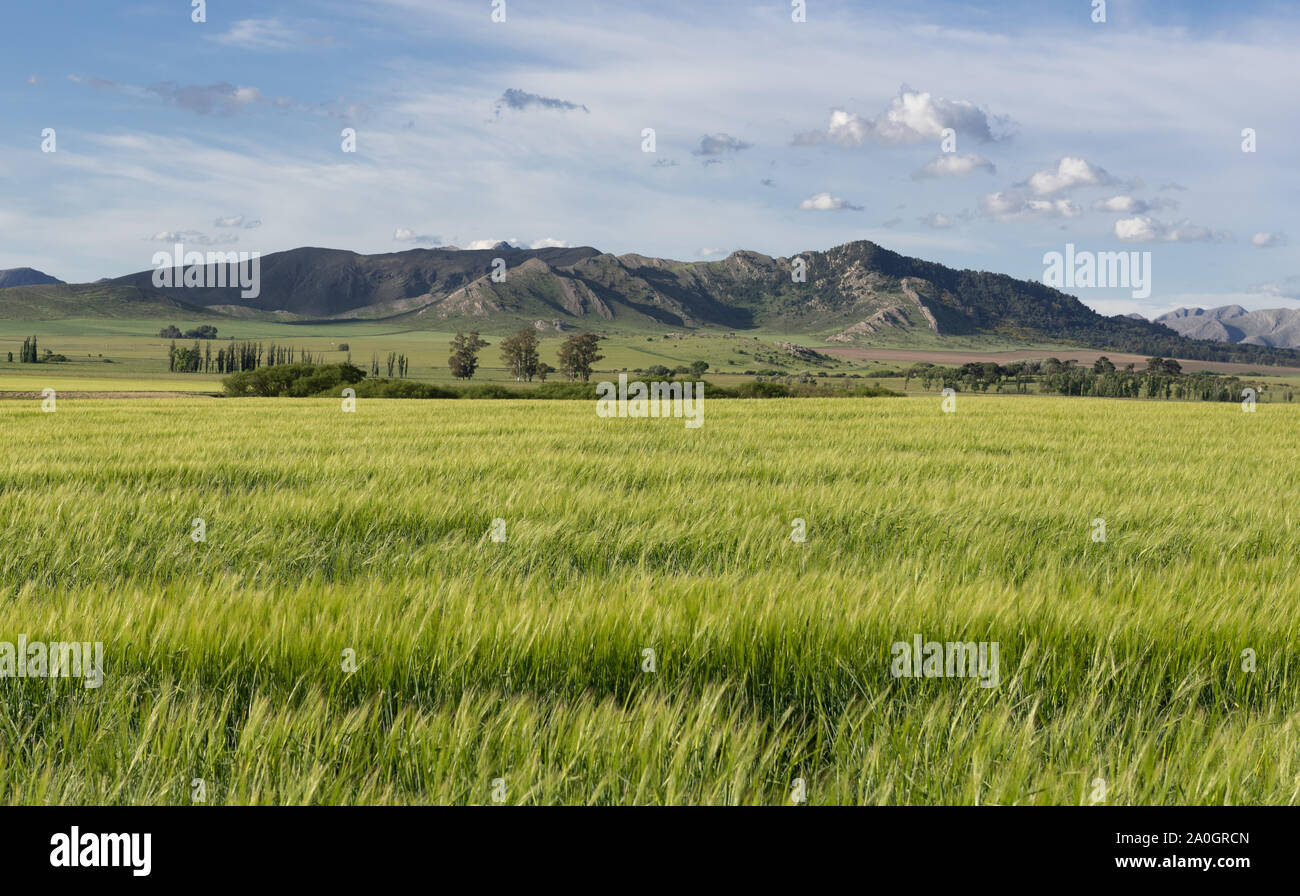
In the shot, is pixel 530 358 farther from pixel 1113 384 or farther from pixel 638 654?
pixel 638 654

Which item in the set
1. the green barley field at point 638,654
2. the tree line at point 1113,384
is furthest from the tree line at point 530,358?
the green barley field at point 638,654

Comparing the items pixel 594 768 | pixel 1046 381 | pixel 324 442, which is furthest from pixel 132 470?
pixel 1046 381

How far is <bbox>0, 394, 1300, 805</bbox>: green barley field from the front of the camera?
7.39ft

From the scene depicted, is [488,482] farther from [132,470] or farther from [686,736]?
[686,736]

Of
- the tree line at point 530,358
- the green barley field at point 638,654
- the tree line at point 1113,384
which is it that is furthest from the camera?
the tree line at point 530,358

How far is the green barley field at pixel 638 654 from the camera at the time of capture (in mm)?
2254

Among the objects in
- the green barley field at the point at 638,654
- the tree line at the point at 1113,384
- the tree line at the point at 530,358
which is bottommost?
the green barley field at the point at 638,654

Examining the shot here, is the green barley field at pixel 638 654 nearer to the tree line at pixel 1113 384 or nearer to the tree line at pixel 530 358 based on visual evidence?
the tree line at pixel 1113 384

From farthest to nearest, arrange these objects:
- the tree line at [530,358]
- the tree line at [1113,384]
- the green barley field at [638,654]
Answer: the tree line at [530,358] < the tree line at [1113,384] < the green barley field at [638,654]

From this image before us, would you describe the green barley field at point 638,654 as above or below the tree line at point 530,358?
below

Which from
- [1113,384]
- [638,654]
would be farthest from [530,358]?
[638,654]

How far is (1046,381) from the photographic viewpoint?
12394cm

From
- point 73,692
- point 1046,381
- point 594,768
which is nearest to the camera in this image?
point 594,768
